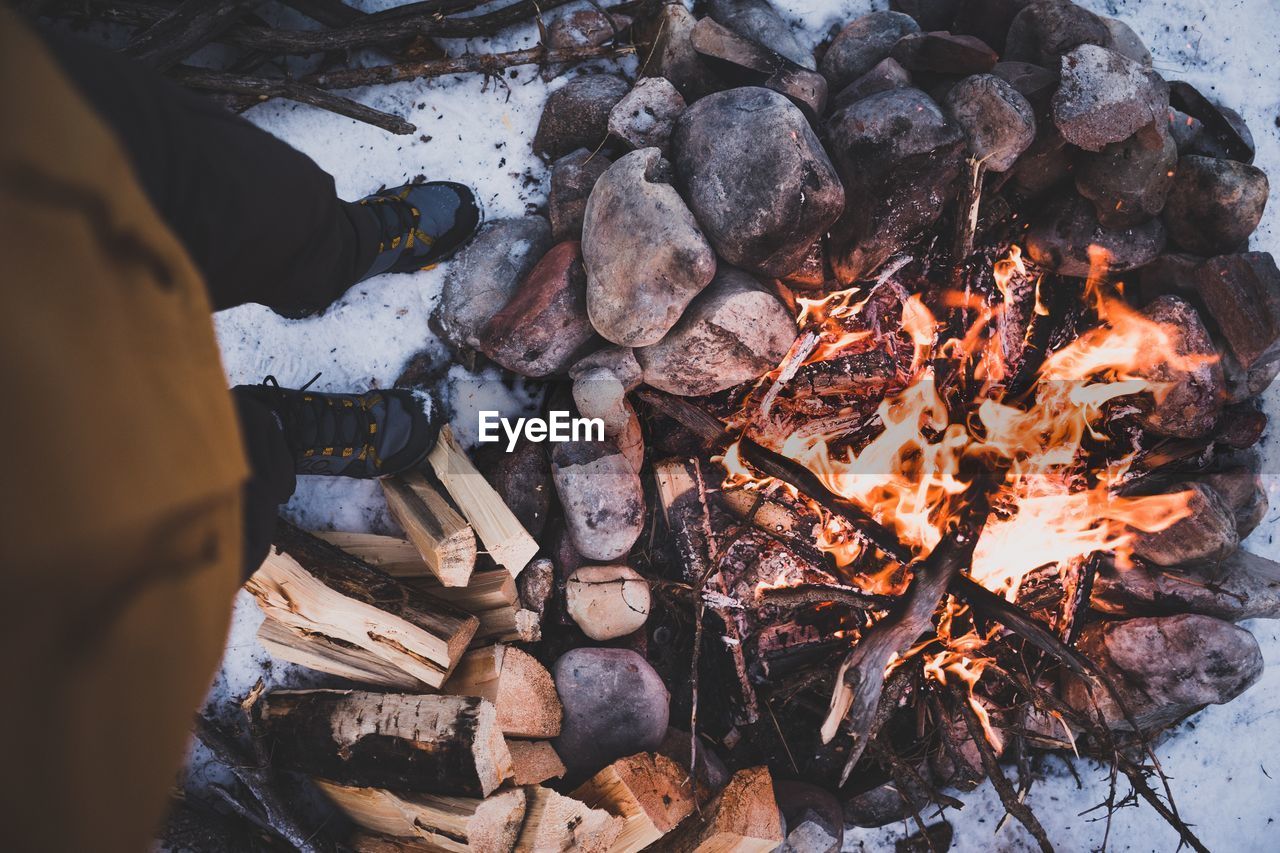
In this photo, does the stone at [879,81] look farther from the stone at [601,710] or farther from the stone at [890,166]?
the stone at [601,710]

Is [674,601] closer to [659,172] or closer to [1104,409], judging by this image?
[659,172]

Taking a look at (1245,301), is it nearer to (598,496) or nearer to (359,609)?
(598,496)

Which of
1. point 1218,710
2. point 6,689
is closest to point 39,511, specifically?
point 6,689

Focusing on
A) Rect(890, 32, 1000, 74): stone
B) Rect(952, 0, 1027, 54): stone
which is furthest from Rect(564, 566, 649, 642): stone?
Rect(952, 0, 1027, 54): stone

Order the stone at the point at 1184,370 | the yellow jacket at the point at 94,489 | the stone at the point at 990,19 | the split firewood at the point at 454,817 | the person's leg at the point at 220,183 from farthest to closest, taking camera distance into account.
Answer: the stone at the point at 990,19, the stone at the point at 1184,370, the split firewood at the point at 454,817, the person's leg at the point at 220,183, the yellow jacket at the point at 94,489

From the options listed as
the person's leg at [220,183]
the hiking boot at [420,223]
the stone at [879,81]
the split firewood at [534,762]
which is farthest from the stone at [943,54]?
the split firewood at [534,762]

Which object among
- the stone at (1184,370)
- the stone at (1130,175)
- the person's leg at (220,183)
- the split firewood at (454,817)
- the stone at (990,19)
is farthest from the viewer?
the stone at (990,19)
